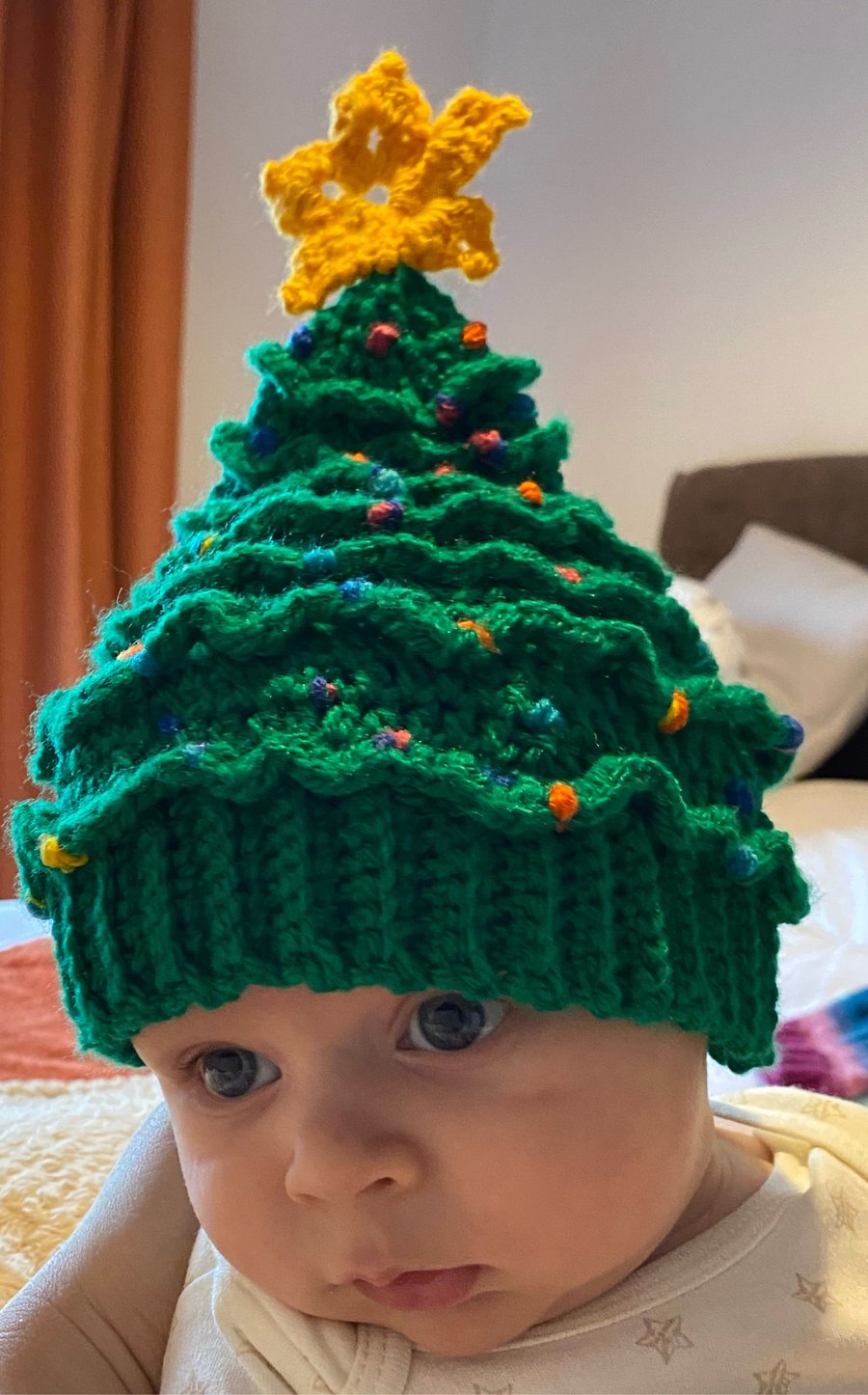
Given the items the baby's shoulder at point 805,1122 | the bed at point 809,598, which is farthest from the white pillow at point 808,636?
the baby's shoulder at point 805,1122

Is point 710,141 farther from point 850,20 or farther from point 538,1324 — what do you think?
point 538,1324

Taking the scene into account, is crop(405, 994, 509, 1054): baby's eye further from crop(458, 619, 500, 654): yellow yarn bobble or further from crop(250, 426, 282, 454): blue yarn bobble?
A: crop(250, 426, 282, 454): blue yarn bobble

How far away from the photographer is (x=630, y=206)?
2412mm

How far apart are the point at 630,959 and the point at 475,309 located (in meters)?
2.62

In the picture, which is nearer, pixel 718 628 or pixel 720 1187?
pixel 720 1187

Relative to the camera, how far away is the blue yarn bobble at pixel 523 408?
1.94 feet

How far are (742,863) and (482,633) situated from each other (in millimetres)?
184

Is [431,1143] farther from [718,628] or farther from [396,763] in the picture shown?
[718,628]

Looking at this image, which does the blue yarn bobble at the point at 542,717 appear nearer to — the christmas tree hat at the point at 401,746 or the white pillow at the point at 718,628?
the christmas tree hat at the point at 401,746

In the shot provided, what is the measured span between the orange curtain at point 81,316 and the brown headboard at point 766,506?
111 centimetres

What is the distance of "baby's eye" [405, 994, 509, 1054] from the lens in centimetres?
50

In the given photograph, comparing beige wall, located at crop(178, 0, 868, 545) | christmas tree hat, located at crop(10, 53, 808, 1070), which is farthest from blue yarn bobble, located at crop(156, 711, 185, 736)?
beige wall, located at crop(178, 0, 868, 545)

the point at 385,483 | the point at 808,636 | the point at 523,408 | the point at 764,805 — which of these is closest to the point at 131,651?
the point at 385,483

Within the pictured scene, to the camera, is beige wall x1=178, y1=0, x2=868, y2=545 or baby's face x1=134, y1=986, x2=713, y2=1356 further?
beige wall x1=178, y1=0, x2=868, y2=545
